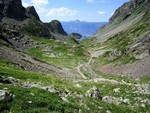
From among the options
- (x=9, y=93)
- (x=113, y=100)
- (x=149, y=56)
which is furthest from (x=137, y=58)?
(x=9, y=93)

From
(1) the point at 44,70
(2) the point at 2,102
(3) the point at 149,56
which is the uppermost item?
(3) the point at 149,56

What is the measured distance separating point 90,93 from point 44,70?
37.4m

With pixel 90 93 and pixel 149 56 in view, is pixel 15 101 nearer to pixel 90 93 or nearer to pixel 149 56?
pixel 90 93

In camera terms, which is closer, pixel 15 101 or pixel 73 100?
pixel 15 101

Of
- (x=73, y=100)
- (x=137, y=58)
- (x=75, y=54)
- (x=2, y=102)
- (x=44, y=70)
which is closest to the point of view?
(x=2, y=102)

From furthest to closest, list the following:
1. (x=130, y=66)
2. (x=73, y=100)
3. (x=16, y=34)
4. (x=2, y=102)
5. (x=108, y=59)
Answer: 1. (x=16, y=34)
2. (x=108, y=59)
3. (x=130, y=66)
4. (x=73, y=100)
5. (x=2, y=102)

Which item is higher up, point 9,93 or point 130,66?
point 130,66

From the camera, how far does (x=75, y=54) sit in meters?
157

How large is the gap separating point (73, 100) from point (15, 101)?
8.28 metres

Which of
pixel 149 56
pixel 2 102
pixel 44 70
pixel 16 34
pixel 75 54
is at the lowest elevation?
pixel 2 102

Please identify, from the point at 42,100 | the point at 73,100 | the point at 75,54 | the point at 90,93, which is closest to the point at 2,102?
the point at 42,100

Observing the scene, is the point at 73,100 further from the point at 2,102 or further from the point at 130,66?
the point at 130,66

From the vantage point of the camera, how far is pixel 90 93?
36.1 metres

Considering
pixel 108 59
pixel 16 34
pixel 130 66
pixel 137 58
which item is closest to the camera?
pixel 130 66
